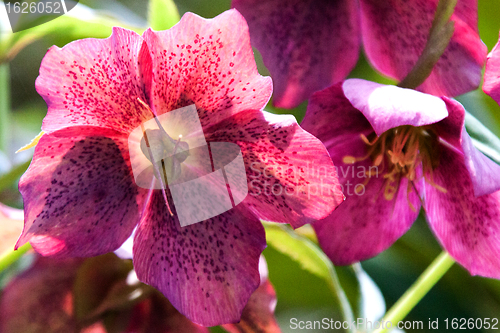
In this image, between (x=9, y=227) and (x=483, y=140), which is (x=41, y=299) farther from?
(x=483, y=140)

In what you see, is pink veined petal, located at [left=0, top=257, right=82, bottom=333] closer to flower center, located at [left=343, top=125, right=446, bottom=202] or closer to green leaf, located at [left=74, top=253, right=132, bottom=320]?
green leaf, located at [left=74, top=253, right=132, bottom=320]

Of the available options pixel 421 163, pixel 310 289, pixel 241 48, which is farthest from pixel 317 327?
pixel 241 48

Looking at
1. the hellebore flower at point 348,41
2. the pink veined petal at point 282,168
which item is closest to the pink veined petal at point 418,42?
the hellebore flower at point 348,41

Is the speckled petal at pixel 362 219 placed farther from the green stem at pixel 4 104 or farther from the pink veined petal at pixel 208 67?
the green stem at pixel 4 104

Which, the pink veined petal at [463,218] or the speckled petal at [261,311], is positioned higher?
the pink veined petal at [463,218]

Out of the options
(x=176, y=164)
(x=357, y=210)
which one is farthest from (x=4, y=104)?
(x=357, y=210)

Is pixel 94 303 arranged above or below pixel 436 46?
below

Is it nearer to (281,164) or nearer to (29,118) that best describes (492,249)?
(281,164)

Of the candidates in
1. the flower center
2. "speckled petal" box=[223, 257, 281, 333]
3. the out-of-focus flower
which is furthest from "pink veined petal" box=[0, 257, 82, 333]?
the flower center
